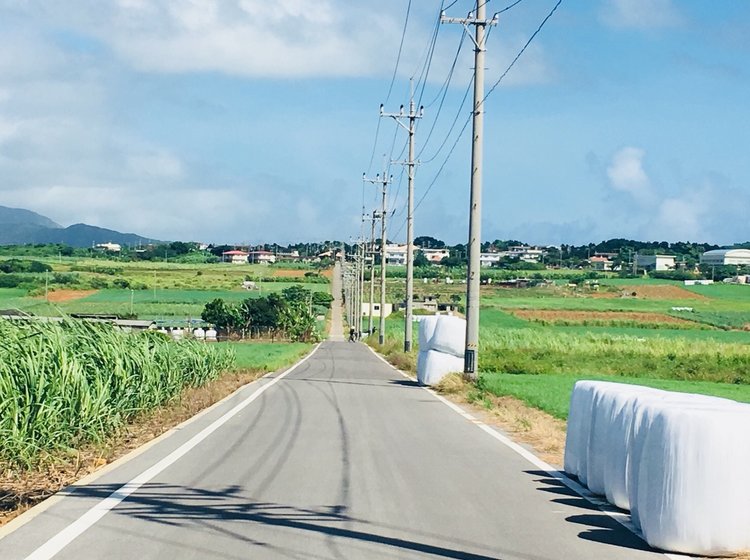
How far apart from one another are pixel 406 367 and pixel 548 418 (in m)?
21.6

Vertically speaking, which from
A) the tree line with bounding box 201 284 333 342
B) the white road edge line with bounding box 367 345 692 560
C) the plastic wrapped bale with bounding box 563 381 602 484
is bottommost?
the tree line with bounding box 201 284 333 342

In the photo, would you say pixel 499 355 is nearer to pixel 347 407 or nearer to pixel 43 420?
pixel 347 407

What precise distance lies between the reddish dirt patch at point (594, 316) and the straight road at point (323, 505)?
7741cm

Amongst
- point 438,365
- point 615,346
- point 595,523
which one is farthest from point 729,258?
point 595,523

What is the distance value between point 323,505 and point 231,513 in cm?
97

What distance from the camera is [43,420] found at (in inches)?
472

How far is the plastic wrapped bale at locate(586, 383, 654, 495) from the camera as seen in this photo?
9.96 m

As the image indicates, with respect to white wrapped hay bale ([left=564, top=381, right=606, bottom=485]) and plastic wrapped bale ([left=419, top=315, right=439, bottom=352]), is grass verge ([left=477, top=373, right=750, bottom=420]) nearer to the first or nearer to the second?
plastic wrapped bale ([left=419, top=315, right=439, bottom=352])

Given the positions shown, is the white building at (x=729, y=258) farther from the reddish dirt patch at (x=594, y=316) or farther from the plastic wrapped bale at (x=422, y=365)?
the plastic wrapped bale at (x=422, y=365)

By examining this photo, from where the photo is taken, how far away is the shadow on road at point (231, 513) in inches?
329

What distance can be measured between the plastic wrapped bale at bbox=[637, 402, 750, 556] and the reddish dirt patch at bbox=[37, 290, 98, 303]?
75.4m

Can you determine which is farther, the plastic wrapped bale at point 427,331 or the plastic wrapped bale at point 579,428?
the plastic wrapped bale at point 427,331

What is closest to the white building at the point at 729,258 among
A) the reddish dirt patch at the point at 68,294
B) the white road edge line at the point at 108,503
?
the reddish dirt patch at the point at 68,294

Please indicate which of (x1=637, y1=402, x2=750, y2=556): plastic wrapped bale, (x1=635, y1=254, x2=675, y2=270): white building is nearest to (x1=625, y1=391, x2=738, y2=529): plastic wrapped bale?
(x1=637, y1=402, x2=750, y2=556): plastic wrapped bale
